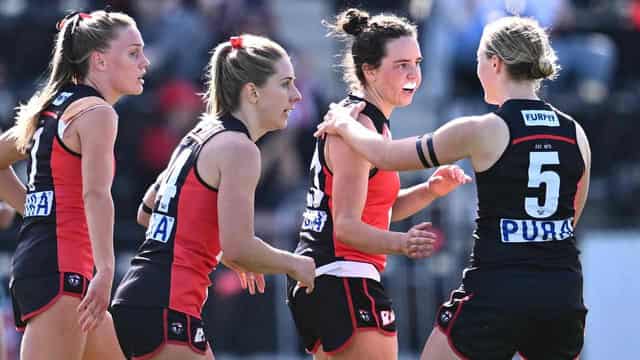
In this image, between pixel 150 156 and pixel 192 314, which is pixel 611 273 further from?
pixel 192 314

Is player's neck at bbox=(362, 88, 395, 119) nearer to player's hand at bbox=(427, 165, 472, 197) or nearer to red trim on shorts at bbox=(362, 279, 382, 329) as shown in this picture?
player's hand at bbox=(427, 165, 472, 197)

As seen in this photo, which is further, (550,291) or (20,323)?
(20,323)

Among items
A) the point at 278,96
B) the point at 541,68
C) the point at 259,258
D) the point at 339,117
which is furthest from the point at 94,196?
the point at 541,68

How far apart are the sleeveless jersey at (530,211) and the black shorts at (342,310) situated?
0.60 metres

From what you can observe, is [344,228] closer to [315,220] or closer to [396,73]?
[315,220]

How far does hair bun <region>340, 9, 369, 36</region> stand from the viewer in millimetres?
6391

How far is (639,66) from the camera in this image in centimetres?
1410

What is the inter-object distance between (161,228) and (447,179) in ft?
4.97

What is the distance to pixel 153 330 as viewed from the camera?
5.57 meters

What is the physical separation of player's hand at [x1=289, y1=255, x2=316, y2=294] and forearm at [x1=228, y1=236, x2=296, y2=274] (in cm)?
3

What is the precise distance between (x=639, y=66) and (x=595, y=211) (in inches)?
87.4

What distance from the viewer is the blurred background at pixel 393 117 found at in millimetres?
10969

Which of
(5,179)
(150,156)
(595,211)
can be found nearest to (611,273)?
(595,211)

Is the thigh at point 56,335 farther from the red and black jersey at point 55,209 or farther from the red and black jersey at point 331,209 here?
the red and black jersey at point 331,209
